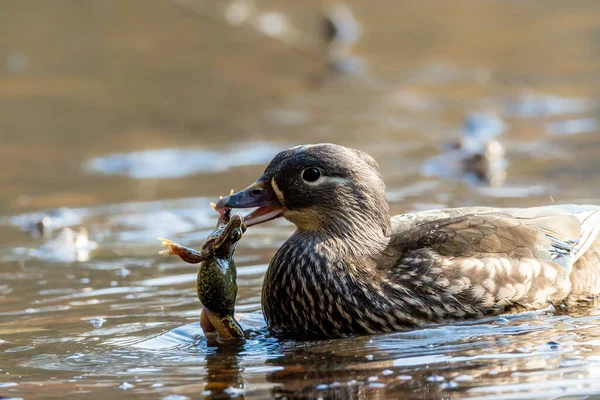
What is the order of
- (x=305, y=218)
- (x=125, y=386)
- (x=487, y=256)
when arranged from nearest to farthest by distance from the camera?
(x=125, y=386) → (x=487, y=256) → (x=305, y=218)

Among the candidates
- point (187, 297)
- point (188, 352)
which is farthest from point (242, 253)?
point (188, 352)

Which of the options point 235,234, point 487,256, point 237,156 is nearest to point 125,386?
point 235,234

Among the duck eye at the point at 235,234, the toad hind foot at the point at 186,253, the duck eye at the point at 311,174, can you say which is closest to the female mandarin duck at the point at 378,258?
the duck eye at the point at 311,174

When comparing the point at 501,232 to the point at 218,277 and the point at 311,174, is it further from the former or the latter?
the point at 218,277

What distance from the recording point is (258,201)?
7.09 meters

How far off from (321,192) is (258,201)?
1.34 feet

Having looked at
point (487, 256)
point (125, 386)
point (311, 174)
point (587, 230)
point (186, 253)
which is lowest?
point (125, 386)

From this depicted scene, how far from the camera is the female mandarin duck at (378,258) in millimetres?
6809

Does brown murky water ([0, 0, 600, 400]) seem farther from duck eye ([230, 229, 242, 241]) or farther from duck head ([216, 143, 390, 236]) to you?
duck head ([216, 143, 390, 236])

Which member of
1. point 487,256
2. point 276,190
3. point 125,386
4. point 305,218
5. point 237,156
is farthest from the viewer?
point 237,156

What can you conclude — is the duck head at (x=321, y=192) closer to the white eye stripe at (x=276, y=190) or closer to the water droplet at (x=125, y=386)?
the white eye stripe at (x=276, y=190)

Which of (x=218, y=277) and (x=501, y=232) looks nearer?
(x=218, y=277)

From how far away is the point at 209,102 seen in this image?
15.4 meters

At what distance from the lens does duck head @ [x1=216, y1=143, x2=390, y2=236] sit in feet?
23.2
